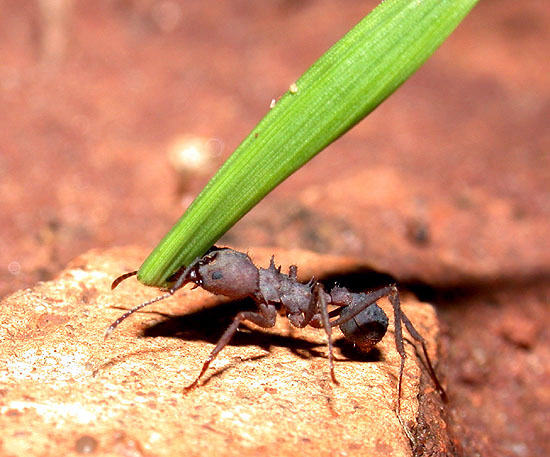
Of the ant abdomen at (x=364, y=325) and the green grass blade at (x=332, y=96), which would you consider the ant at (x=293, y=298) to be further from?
the green grass blade at (x=332, y=96)

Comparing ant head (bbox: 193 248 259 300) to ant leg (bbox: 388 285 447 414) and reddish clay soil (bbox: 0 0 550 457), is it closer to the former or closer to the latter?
ant leg (bbox: 388 285 447 414)

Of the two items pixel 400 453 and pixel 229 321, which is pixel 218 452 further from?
pixel 229 321

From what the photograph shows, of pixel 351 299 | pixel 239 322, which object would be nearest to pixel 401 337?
pixel 351 299

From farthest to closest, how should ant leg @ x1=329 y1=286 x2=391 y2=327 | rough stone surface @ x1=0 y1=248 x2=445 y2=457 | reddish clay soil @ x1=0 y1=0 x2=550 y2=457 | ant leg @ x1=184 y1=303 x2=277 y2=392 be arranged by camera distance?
1. reddish clay soil @ x1=0 y1=0 x2=550 y2=457
2. ant leg @ x1=329 y1=286 x2=391 y2=327
3. ant leg @ x1=184 y1=303 x2=277 y2=392
4. rough stone surface @ x1=0 y1=248 x2=445 y2=457

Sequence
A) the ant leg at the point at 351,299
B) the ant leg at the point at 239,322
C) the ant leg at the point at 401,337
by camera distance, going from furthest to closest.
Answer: the ant leg at the point at 351,299, the ant leg at the point at 401,337, the ant leg at the point at 239,322

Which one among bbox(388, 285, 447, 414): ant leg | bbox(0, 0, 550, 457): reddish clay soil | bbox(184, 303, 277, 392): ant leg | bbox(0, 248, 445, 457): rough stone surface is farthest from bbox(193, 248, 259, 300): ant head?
bbox(0, 0, 550, 457): reddish clay soil

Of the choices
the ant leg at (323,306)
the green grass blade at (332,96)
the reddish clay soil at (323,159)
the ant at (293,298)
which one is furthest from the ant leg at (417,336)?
the green grass blade at (332,96)
